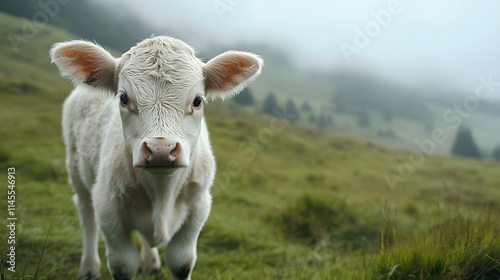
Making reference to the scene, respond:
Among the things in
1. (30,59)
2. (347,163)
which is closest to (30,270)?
(347,163)

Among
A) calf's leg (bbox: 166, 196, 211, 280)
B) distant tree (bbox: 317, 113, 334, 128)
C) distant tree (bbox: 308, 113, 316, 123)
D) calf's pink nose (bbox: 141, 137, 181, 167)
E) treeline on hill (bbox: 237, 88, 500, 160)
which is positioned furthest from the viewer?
distant tree (bbox: 308, 113, 316, 123)

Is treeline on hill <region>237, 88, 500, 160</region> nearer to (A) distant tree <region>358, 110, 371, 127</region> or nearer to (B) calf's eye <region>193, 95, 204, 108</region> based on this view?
(A) distant tree <region>358, 110, 371, 127</region>

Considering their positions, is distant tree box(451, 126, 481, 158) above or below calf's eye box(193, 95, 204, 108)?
below

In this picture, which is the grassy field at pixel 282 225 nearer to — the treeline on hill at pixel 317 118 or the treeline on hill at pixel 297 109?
the treeline on hill at pixel 317 118

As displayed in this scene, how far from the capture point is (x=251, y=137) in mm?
21391

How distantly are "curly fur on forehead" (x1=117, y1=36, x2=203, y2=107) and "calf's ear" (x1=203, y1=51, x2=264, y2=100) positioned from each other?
0.45 ft

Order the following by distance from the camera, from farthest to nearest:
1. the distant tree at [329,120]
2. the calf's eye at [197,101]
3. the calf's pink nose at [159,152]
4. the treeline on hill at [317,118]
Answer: the distant tree at [329,120] → the treeline on hill at [317,118] → the calf's eye at [197,101] → the calf's pink nose at [159,152]

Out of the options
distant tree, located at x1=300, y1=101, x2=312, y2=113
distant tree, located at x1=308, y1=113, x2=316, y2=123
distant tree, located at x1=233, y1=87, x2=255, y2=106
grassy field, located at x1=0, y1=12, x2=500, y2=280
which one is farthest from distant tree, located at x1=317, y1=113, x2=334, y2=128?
grassy field, located at x1=0, y1=12, x2=500, y2=280

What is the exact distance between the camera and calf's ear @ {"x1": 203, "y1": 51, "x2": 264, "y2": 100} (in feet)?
11.9

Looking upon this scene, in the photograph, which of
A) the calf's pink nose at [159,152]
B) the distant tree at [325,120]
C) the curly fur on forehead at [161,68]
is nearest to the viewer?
the calf's pink nose at [159,152]

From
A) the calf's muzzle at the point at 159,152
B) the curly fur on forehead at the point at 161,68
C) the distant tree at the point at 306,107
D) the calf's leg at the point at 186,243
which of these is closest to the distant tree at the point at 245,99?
the distant tree at the point at 306,107

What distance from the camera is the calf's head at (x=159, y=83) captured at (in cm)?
286

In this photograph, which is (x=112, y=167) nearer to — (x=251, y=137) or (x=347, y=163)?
(x=251, y=137)

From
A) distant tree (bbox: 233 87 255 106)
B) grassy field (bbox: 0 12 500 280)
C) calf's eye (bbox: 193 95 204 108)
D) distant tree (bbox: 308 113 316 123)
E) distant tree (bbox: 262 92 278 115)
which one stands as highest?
calf's eye (bbox: 193 95 204 108)
